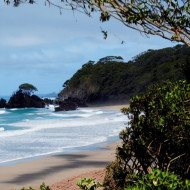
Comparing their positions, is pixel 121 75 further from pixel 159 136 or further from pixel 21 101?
pixel 159 136

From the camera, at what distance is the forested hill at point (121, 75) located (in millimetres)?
96062

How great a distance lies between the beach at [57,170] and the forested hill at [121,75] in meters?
74.4

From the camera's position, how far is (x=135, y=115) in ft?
21.7

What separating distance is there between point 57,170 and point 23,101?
74.3 meters

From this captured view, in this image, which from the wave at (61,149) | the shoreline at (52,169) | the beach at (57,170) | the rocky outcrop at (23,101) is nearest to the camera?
the beach at (57,170)

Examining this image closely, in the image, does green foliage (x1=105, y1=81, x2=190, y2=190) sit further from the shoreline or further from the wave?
the wave

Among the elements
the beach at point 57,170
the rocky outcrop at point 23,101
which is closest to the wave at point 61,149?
the beach at point 57,170

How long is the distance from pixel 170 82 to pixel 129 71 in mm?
99988

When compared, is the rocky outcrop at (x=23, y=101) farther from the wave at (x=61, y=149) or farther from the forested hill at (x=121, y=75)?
the wave at (x=61, y=149)

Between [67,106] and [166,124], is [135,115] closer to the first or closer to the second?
[166,124]

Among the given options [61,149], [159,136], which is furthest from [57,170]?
[159,136]

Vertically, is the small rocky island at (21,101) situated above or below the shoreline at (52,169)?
above

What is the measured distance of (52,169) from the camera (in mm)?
14141

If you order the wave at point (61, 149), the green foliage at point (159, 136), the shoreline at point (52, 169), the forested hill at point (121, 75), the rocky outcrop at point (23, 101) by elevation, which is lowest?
the shoreline at point (52, 169)
